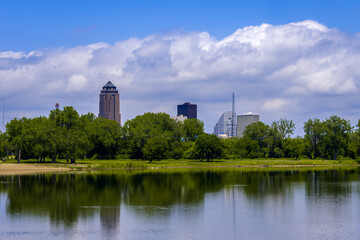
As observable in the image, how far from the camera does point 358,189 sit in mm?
76062

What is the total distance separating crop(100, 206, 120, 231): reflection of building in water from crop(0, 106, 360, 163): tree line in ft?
271

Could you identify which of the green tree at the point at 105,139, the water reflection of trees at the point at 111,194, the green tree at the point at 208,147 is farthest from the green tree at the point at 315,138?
the water reflection of trees at the point at 111,194

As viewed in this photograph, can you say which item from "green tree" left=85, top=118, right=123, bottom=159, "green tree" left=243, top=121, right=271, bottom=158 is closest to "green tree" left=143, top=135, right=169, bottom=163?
"green tree" left=85, top=118, right=123, bottom=159

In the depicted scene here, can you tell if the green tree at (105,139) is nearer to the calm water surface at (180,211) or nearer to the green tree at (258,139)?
the green tree at (258,139)

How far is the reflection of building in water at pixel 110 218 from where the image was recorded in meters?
46.1

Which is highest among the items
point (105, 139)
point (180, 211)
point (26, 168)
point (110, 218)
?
point (105, 139)

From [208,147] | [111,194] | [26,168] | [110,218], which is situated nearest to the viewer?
[110,218]

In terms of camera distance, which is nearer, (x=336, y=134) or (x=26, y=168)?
(x=26, y=168)

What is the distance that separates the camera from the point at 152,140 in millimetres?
157750

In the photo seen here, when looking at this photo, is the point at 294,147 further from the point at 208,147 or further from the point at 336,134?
the point at 208,147

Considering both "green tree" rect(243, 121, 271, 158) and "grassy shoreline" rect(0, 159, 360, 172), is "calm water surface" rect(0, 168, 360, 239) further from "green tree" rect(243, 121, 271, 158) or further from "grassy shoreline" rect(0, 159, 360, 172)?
"green tree" rect(243, 121, 271, 158)

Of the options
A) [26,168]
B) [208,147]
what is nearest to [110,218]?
[26,168]

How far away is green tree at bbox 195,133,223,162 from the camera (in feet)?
521

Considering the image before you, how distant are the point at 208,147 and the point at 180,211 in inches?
4142
